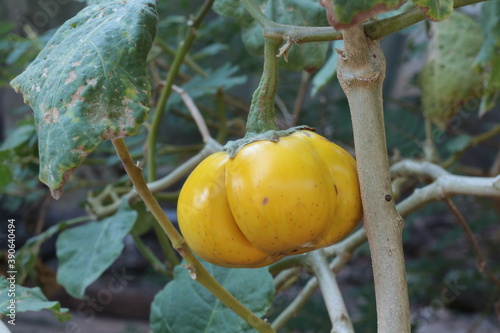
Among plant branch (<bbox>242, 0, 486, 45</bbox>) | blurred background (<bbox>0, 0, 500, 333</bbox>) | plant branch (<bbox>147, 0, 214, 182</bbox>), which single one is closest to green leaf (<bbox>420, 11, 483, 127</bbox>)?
blurred background (<bbox>0, 0, 500, 333</bbox>)

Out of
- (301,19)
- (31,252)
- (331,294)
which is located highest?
(301,19)

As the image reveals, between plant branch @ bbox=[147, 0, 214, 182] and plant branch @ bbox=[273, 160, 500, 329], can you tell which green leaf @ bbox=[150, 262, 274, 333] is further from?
plant branch @ bbox=[147, 0, 214, 182]

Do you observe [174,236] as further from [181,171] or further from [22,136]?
[22,136]

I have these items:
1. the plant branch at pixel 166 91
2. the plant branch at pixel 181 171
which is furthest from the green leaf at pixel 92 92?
the plant branch at pixel 166 91

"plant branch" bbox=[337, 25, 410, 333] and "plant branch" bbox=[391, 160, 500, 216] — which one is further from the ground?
"plant branch" bbox=[337, 25, 410, 333]

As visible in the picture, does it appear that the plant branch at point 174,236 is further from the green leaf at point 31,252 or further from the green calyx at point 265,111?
the green leaf at point 31,252

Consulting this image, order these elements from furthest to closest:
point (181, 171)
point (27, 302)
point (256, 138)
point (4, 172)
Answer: point (4, 172) → point (181, 171) → point (27, 302) → point (256, 138)

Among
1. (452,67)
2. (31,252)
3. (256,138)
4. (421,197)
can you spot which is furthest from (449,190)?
(31,252)
